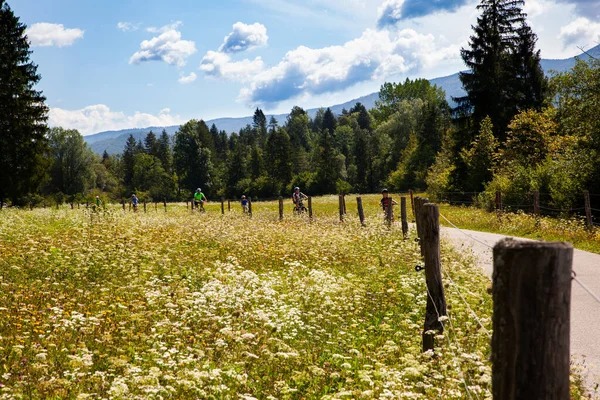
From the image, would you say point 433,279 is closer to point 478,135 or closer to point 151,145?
point 478,135

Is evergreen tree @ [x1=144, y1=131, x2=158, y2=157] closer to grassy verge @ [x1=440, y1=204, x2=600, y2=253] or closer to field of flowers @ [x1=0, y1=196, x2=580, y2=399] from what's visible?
grassy verge @ [x1=440, y1=204, x2=600, y2=253]

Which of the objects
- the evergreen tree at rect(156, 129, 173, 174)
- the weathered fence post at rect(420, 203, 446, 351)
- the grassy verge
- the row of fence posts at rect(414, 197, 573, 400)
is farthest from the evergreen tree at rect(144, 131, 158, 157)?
the row of fence posts at rect(414, 197, 573, 400)

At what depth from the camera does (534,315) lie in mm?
1838

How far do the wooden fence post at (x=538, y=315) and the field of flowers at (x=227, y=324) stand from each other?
1.80 meters

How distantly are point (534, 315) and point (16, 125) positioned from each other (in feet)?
131

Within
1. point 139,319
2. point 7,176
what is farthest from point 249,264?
point 7,176

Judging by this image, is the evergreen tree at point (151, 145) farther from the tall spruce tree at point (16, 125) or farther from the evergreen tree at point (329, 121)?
the tall spruce tree at point (16, 125)

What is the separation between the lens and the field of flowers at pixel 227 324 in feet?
14.9

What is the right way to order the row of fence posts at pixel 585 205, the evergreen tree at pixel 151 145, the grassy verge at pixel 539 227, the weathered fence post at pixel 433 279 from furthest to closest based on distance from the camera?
the evergreen tree at pixel 151 145, the row of fence posts at pixel 585 205, the grassy verge at pixel 539 227, the weathered fence post at pixel 433 279

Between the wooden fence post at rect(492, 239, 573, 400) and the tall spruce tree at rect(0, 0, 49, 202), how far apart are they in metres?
39.1

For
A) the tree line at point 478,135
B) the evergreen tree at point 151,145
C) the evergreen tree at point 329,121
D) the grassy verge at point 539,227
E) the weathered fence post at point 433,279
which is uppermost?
the evergreen tree at point 329,121

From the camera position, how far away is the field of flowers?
4.55 m

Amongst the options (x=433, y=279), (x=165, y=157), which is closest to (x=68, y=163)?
(x=165, y=157)

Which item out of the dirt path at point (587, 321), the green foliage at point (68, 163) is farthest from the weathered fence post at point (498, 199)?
the green foliage at point (68, 163)
